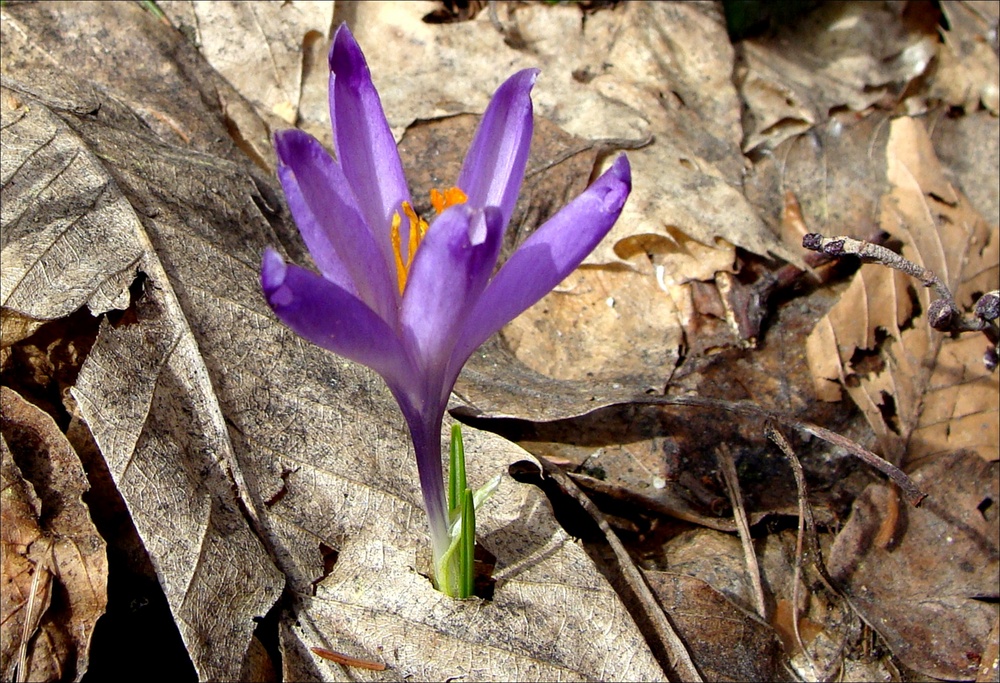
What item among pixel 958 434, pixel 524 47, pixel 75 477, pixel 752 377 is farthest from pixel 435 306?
pixel 524 47

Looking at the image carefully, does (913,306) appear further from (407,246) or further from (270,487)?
(270,487)

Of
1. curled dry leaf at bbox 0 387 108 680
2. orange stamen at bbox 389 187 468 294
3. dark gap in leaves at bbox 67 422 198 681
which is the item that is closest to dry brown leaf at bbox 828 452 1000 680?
orange stamen at bbox 389 187 468 294

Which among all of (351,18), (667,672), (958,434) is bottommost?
(958,434)

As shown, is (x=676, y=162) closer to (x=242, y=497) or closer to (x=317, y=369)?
(x=317, y=369)

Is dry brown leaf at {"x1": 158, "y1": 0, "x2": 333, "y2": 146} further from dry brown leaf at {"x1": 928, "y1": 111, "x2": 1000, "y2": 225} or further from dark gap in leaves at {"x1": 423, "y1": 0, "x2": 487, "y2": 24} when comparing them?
dry brown leaf at {"x1": 928, "y1": 111, "x2": 1000, "y2": 225}

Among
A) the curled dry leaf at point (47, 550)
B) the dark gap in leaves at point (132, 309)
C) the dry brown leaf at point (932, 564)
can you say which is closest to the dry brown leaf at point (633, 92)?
the dry brown leaf at point (932, 564)

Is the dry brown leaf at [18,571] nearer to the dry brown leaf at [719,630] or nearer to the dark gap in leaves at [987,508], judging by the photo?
the dry brown leaf at [719,630]

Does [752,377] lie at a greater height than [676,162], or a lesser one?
lesser
